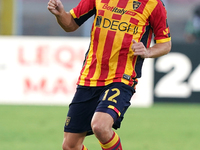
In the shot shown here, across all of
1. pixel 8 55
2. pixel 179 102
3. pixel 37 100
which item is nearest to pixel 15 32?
pixel 8 55

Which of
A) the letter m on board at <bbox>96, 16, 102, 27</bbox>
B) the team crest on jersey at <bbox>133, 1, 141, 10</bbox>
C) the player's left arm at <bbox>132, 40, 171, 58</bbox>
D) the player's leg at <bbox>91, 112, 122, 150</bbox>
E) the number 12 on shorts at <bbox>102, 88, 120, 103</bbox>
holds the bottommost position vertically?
the player's leg at <bbox>91, 112, 122, 150</bbox>

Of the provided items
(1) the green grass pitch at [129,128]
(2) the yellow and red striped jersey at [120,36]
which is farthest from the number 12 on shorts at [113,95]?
(1) the green grass pitch at [129,128]

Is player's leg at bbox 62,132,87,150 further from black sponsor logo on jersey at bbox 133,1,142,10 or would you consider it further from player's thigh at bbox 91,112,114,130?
black sponsor logo on jersey at bbox 133,1,142,10

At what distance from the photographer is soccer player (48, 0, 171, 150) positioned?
15.4ft

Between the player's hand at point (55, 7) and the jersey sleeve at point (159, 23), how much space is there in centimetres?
91

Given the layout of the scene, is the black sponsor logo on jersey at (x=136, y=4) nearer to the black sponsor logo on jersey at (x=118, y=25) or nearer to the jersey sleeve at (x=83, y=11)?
the black sponsor logo on jersey at (x=118, y=25)

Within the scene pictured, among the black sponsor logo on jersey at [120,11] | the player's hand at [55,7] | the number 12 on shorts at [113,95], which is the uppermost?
the black sponsor logo on jersey at [120,11]

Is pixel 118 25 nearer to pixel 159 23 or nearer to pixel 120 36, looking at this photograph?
pixel 120 36

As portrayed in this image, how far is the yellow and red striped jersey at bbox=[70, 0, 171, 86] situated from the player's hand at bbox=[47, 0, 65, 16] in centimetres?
38

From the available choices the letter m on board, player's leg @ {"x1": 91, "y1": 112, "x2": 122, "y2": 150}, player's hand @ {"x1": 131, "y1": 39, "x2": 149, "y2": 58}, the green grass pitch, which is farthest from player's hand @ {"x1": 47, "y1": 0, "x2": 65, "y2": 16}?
the green grass pitch

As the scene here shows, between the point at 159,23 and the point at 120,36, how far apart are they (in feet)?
1.37

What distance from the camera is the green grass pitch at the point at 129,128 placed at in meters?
6.67

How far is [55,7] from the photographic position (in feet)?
15.6

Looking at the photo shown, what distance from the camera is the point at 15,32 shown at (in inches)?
474
